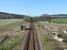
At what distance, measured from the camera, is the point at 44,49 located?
19.0m

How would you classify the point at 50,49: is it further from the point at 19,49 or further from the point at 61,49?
the point at 19,49

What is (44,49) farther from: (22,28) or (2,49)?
(22,28)

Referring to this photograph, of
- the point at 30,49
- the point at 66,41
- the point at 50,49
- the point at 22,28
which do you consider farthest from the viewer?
the point at 22,28

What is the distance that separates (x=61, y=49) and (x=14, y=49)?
4547mm

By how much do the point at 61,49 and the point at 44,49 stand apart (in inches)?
66.7

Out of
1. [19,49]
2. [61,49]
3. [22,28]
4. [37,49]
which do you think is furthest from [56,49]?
[22,28]

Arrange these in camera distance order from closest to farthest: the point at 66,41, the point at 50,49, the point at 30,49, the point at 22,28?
the point at 50,49 → the point at 30,49 → the point at 66,41 → the point at 22,28

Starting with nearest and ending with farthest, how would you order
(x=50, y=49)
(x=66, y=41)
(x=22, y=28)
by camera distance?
(x=50, y=49), (x=66, y=41), (x=22, y=28)

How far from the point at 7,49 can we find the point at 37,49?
3.13 m

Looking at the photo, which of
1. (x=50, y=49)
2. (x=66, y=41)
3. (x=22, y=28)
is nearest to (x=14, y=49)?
(x=50, y=49)

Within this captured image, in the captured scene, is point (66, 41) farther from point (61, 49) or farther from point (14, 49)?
point (14, 49)

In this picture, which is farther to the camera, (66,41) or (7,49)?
(66,41)

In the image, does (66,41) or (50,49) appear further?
(66,41)

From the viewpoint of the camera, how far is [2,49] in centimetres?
1866
